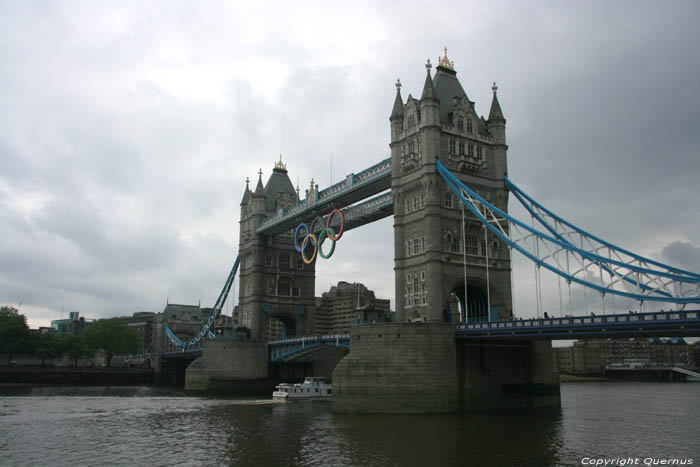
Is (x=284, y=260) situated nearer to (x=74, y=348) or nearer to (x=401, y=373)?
(x=401, y=373)

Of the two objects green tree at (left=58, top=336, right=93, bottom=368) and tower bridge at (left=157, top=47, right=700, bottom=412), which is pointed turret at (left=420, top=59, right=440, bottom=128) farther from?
green tree at (left=58, top=336, right=93, bottom=368)

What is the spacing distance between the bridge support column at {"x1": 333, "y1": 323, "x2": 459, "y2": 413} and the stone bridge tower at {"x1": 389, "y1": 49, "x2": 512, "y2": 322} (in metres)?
5.92

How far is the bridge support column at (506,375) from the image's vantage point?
169 ft

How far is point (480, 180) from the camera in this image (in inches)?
2427

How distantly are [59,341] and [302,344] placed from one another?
235 ft

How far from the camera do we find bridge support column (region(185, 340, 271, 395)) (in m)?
86.6

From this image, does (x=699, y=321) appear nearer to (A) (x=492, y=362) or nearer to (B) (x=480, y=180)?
(A) (x=492, y=362)

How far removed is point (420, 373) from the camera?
49.1 m

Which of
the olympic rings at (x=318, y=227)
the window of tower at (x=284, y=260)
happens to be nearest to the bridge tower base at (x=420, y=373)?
the olympic rings at (x=318, y=227)

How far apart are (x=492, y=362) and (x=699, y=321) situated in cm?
1909

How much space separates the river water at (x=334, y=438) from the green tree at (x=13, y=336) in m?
66.2

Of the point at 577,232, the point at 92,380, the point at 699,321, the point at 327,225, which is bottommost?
the point at 92,380

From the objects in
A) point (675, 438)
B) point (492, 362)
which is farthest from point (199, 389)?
point (675, 438)

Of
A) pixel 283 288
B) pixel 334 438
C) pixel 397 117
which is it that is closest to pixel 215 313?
pixel 283 288
